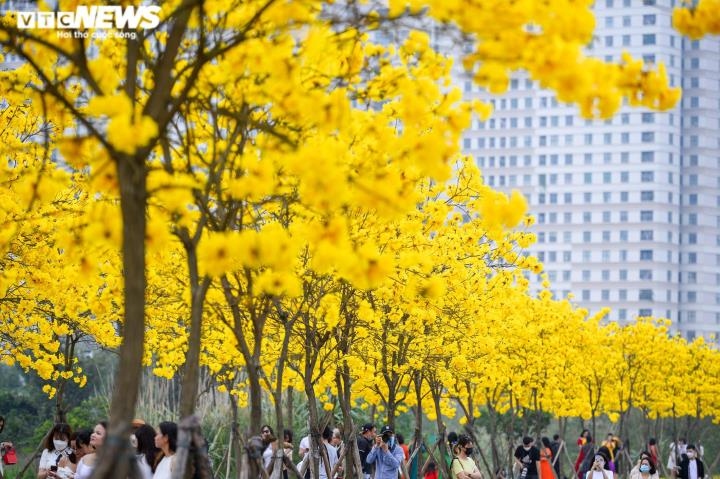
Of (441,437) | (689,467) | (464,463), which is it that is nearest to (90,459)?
(464,463)

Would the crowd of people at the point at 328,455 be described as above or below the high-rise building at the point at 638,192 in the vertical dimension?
below

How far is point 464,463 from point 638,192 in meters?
121

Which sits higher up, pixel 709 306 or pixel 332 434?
pixel 709 306

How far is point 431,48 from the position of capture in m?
6.97

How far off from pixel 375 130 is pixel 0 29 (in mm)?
2073

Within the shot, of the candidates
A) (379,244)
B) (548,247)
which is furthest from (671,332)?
(379,244)

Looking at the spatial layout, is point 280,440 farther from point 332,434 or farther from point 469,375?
point 332,434

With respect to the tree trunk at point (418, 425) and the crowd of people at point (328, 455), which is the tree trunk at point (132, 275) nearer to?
the crowd of people at point (328, 455)

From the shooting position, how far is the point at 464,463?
1664 cm

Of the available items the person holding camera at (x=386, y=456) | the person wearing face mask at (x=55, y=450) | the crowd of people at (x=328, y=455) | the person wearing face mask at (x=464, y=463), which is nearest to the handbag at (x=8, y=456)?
the crowd of people at (x=328, y=455)

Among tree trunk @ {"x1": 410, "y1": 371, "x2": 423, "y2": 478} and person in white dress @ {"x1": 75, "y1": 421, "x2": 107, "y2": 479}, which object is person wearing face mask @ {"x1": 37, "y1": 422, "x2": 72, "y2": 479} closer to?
person in white dress @ {"x1": 75, "y1": 421, "x2": 107, "y2": 479}

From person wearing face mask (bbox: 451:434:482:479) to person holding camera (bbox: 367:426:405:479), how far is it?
1105 mm

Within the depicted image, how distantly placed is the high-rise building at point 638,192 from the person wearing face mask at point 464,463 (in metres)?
117

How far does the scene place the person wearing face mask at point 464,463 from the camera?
1641 centimetres
